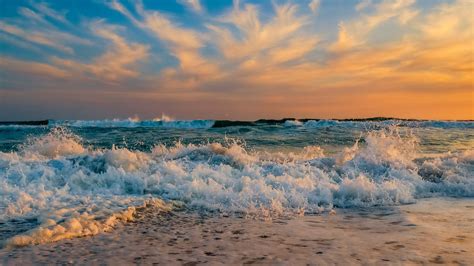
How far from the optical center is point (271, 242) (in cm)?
474

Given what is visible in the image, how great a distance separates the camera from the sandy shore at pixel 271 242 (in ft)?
13.5

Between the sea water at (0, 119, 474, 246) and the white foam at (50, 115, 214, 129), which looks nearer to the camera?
the sea water at (0, 119, 474, 246)

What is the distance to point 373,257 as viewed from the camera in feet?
13.7

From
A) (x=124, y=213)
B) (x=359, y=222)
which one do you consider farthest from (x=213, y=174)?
(x=359, y=222)

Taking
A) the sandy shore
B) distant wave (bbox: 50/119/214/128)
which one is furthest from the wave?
the sandy shore

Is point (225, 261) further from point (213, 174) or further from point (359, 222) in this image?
point (213, 174)

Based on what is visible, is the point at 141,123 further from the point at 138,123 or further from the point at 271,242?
the point at 271,242

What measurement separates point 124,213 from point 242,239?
1979 mm

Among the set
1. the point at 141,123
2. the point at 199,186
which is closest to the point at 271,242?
the point at 199,186

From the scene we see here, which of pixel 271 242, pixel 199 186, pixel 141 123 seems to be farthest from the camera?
pixel 141 123

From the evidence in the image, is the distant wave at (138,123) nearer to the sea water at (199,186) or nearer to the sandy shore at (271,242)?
the sea water at (199,186)

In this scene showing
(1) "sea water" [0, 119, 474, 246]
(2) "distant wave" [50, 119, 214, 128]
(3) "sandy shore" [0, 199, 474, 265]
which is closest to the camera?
(3) "sandy shore" [0, 199, 474, 265]

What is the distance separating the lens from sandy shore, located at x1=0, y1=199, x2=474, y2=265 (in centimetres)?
412

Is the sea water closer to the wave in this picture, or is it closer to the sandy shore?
the sandy shore
